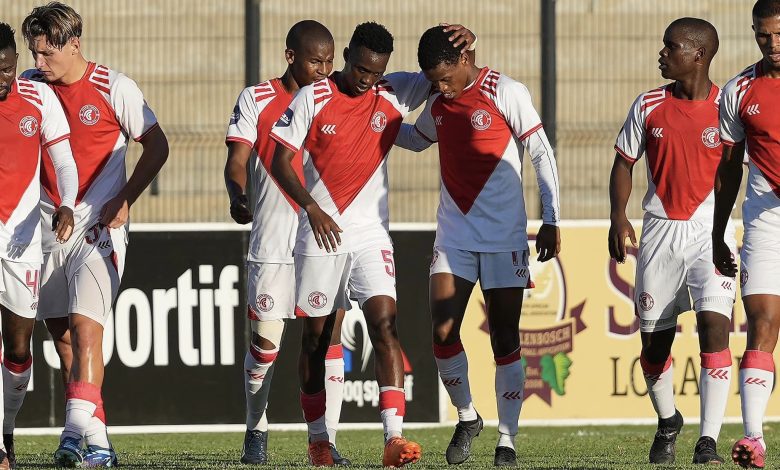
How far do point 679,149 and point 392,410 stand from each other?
240 centimetres

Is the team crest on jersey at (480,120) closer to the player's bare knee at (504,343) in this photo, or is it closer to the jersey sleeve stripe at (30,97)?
the player's bare knee at (504,343)

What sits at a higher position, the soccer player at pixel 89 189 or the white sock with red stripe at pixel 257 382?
the soccer player at pixel 89 189

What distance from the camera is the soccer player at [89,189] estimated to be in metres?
8.23

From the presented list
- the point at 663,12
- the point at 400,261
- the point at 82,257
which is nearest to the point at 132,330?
the point at 400,261

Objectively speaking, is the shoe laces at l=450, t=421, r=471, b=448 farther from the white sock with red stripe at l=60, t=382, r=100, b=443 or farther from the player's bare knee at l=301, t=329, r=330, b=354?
the white sock with red stripe at l=60, t=382, r=100, b=443

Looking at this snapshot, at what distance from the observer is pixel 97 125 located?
8.52 m

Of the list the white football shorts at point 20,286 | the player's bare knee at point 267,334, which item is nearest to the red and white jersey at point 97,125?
the white football shorts at point 20,286

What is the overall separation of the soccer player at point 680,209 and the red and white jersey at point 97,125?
2.84 metres

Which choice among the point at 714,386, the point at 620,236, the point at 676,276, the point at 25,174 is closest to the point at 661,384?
the point at 714,386

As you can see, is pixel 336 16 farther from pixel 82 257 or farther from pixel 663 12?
pixel 82 257

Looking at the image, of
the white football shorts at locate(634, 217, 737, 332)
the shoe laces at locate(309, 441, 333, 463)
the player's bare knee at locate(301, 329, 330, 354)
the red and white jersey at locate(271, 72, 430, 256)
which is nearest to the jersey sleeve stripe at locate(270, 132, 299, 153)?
the red and white jersey at locate(271, 72, 430, 256)

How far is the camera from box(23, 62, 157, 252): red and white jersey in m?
8.51

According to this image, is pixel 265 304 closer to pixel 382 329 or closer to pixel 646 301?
pixel 382 329

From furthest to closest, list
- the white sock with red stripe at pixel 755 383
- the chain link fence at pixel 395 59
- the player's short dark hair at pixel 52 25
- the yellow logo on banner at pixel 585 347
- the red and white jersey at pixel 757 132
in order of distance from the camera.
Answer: the chain link fence at pixel 395 59, the yellow logo on banner at pixel 585 347, the player's short dark hair at pixel 52 25, the red and white jersey at pixel 757 132, the white sock with red stripe at pixel 755 383
